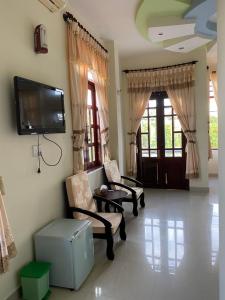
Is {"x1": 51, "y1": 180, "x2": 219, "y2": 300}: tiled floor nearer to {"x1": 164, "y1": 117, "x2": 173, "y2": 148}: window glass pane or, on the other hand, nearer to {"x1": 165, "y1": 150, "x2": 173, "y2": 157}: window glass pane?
{"x1": 165, "y1": 150, "x2": 173, "y2": 157}: window glass pane

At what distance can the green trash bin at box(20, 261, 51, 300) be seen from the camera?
2.19m

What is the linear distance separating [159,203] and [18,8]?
156 inches

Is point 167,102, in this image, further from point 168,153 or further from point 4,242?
point 4,242

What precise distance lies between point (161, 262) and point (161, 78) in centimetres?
410

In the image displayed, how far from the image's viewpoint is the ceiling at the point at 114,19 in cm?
343

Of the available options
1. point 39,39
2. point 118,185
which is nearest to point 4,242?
point 39,39

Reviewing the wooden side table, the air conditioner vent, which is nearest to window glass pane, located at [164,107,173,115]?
the wooden side table

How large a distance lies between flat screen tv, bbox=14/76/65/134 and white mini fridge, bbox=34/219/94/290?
101 cm

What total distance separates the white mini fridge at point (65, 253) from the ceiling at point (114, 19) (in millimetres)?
2877

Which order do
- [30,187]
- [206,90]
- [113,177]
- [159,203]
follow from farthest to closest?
[206,90]
[159,203]
[113,177]
[30,187]

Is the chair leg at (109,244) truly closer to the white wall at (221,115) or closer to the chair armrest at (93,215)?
the chair armrest at (93,215)

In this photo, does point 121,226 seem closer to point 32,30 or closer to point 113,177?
point 113,177

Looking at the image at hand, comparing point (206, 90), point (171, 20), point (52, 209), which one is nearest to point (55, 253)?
point (52, 209)

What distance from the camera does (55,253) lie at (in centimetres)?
240
